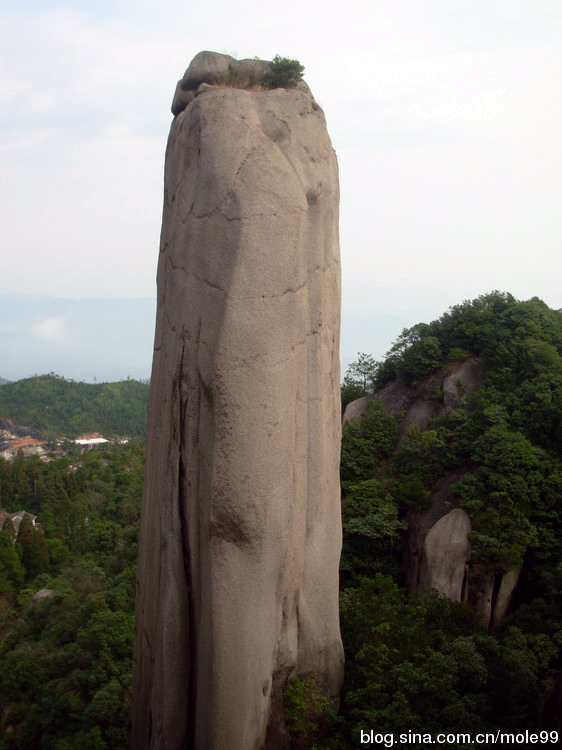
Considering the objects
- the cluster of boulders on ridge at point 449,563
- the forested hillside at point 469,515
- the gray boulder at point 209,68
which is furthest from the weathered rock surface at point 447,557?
the gray boulder at point 209,68

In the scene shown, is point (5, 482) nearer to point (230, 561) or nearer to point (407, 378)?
point (407, 378)

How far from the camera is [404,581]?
19.3m

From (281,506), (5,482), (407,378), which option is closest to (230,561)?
(281,506)

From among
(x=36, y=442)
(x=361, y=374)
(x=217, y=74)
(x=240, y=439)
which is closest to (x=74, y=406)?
(x=36, y=442)

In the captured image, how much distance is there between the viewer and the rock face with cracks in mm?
7672

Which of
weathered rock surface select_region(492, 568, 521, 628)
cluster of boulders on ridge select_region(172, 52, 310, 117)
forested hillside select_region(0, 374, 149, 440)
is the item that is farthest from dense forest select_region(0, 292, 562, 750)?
forested hillside select_region(0, 374, 149, 440)

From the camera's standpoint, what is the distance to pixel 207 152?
27.9ft

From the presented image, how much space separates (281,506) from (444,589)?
37.8ft

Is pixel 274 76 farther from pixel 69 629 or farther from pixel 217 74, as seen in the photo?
pixel 69 629

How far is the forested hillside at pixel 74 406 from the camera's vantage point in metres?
96.8

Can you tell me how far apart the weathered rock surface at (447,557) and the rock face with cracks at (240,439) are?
9176 millimetres

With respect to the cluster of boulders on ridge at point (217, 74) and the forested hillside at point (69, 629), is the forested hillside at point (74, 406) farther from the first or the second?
the cluster of boulders on ridge at point (217, 74)

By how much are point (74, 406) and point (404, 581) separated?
91204 mm

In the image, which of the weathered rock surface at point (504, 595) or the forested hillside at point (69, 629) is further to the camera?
the weathered rock surface at point (504, 595)
